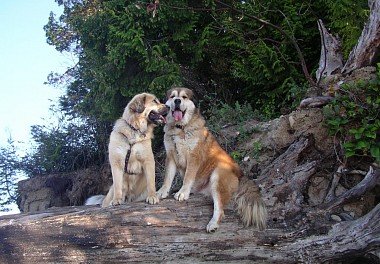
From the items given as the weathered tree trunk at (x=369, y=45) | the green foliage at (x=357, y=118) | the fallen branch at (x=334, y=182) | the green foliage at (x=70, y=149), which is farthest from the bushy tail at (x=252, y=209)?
the green foliage at (x=70, y=149)

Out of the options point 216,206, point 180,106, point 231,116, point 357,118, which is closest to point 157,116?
point 180,106

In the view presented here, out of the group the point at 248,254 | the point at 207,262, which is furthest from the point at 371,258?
the point at 207,262

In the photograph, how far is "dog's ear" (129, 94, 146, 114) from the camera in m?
5.93

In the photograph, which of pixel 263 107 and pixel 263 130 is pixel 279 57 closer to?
pixel 263 107

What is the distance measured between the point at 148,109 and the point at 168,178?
1041 mm

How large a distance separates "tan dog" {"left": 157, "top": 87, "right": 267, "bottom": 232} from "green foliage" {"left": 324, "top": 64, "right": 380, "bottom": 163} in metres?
1.65

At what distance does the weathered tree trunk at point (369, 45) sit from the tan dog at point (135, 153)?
400 cm

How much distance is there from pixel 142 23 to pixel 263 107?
11.8 feet

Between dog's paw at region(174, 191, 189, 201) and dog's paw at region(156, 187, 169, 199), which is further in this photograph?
dog's paw at region(156, 187, 169, 199)

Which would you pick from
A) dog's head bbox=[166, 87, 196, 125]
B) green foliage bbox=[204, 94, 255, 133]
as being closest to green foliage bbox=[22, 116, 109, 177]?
green foliage bbox=[204, 94, 255, 133]

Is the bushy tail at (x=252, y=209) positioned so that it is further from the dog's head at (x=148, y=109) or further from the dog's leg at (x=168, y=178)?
the dog's head at (x=148, y=109)

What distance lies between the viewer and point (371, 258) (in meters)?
5.04

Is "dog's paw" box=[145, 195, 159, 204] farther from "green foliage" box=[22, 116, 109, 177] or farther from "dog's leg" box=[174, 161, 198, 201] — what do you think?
"green foliage" box=[22, 116, 109, 177]

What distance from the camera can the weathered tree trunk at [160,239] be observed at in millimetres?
4863
